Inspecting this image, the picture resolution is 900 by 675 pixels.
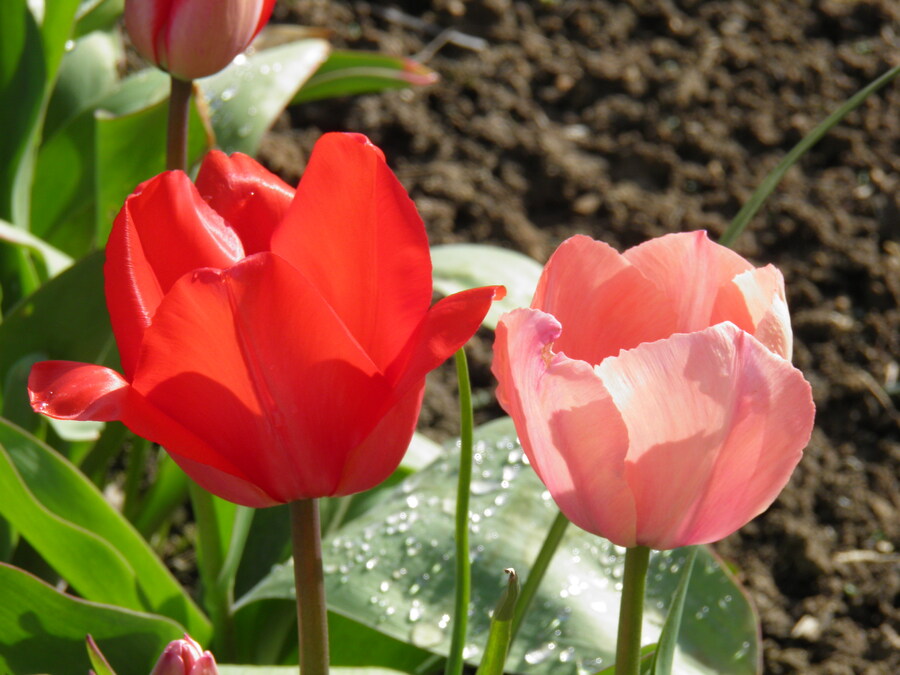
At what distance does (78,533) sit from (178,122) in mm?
323

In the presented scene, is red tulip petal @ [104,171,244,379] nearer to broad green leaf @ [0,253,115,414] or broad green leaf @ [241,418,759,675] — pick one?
broad green leaf @ [241,418,759,675]

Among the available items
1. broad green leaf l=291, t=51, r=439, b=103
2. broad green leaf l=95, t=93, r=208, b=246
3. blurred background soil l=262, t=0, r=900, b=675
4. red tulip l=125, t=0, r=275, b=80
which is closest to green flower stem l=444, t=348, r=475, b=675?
red tulip l=125, t=0, r=275, b=80

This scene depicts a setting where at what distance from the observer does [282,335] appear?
0.48 meters

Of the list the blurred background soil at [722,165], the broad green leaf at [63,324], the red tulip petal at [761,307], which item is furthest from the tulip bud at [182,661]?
the blurred background soil at [722,165]

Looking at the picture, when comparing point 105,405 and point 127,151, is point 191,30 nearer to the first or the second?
point 105,405

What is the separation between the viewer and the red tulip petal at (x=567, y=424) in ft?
1.55

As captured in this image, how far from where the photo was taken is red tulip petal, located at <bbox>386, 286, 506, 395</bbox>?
1.60ft

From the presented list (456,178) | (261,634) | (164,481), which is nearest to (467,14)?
(456,178)

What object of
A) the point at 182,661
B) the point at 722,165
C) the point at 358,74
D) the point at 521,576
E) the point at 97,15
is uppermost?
the point at 182,661

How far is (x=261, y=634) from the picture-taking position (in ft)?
3.54

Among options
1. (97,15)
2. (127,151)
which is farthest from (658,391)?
(97,15)

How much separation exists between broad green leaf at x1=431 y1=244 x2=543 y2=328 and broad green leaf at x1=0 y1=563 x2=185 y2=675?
1.53 feet

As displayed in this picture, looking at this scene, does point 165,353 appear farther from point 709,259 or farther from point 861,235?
point 861,235

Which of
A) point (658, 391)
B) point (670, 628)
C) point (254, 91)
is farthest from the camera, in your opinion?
point (254, 91)
